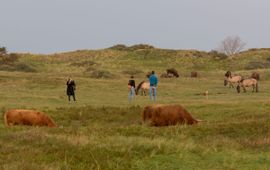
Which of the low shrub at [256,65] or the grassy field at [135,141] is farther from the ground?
the low shrub at [256,65]

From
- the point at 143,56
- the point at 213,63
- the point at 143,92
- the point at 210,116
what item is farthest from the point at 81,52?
the point at 210,116

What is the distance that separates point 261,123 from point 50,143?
7628 millimetres

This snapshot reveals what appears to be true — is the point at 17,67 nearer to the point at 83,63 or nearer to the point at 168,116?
the point at 83,63

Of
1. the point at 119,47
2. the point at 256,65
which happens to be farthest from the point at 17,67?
the point at 119,47

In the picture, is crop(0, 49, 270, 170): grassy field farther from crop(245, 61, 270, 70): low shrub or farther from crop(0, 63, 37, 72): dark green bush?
crop(245, 61, 270, 70): low shrub

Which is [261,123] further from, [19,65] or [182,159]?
[19,65]

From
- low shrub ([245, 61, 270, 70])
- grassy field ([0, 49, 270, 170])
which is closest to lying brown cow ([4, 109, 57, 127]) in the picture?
grassy field ([0, 49, 270, 170])

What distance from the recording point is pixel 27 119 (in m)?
19.4

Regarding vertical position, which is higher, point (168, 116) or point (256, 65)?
point (256, 65)

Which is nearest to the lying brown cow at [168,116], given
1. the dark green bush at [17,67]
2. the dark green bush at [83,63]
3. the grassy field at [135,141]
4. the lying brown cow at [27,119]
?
the grassy field at [135,141]

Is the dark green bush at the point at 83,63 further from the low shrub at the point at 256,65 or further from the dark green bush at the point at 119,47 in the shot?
the low shrub at the point at 256,65

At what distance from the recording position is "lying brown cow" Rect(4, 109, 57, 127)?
19.4 meters

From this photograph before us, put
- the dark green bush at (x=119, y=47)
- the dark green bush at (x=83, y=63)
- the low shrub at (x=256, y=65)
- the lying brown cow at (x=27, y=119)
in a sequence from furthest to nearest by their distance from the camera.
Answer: the dark green bush at (x=119, y=47) < the dark green bush at (x=83, y=63) < the low shrub at (x=256, y=65) < the lying brown cow at (x=27, y=119)

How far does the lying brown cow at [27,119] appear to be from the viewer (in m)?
19.4
